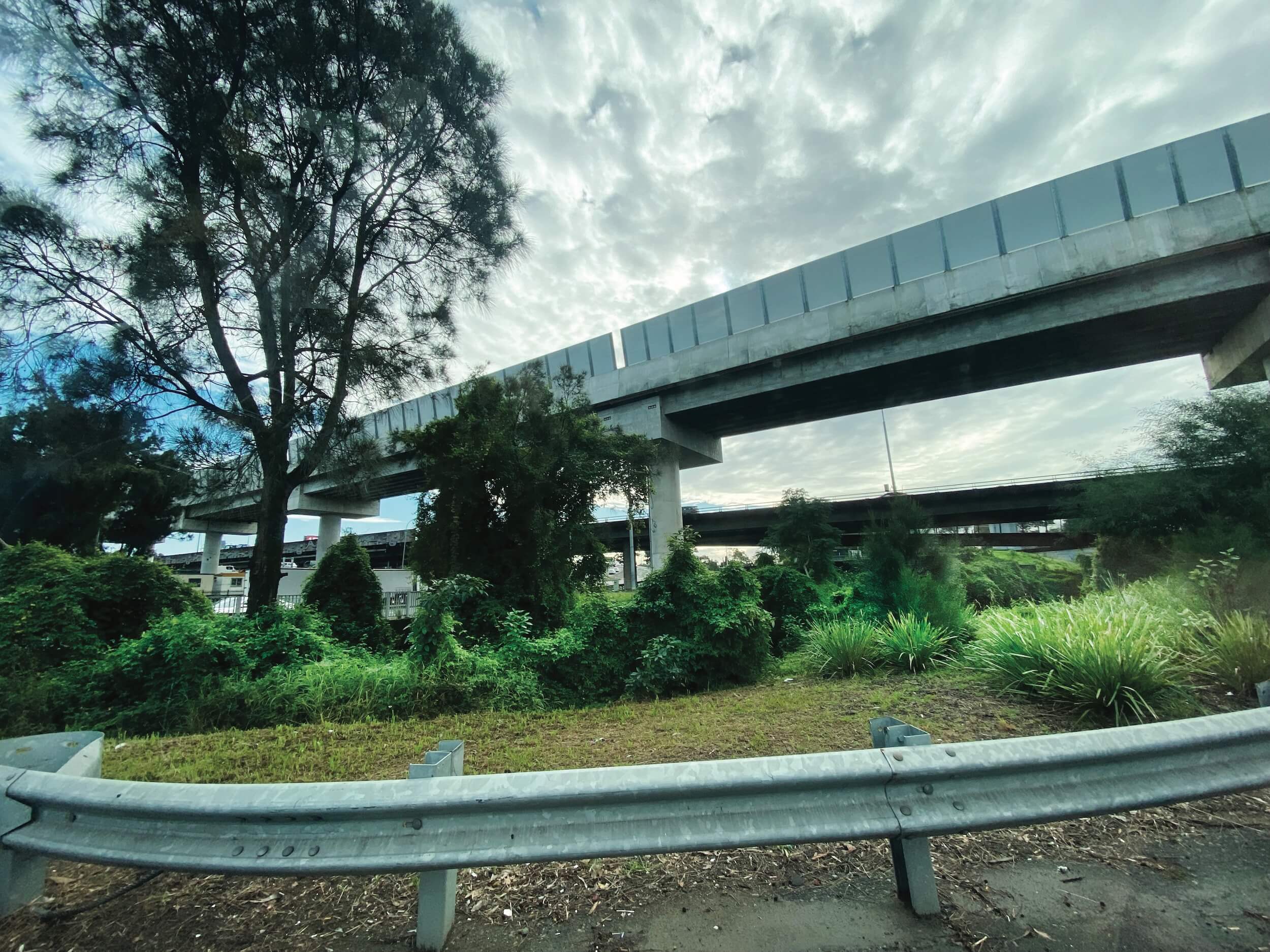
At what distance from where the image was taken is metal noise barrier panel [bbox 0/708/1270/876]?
1.68 meters

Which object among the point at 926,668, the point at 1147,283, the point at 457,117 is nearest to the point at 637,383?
the point at 457,117

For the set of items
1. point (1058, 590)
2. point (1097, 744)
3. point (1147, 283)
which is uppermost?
point (1147, 283)

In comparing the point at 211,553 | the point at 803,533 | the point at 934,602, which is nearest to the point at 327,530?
the point at 211,553

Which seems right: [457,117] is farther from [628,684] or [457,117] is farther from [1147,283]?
[1147,283]

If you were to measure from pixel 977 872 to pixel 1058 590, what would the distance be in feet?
64.3

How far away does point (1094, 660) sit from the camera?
397 cm

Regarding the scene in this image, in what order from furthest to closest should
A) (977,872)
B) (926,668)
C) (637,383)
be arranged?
(637,383) → (926,668) → (977,872)

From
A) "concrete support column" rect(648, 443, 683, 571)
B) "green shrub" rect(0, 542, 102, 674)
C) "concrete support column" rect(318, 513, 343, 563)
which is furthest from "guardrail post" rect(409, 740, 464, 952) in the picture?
"concrete support column" rect(318, 513, 343, 563)

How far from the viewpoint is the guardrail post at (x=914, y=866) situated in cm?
190

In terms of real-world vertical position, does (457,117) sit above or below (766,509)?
above

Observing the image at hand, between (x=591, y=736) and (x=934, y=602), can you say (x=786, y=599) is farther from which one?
(x=591, y=736)

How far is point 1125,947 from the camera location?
5.70 ft

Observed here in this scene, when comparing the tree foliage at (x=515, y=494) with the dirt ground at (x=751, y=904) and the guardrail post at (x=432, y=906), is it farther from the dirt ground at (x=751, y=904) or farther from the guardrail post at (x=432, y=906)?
the guardrail post at (x=432, y=906)

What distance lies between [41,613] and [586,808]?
384 inches
